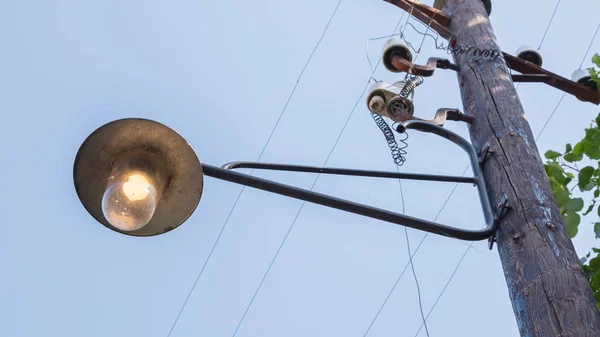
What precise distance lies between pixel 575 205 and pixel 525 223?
0.54 m

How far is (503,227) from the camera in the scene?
2844 mm

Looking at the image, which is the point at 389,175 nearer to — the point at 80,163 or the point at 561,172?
the point at 561,172

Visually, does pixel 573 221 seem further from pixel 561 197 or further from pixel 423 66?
pixel 423 66

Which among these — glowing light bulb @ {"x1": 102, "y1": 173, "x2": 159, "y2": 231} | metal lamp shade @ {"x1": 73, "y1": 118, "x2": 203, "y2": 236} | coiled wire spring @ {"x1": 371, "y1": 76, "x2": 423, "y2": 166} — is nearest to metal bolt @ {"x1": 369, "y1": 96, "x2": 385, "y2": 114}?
coiled wire spring @ {"x1": 371, "y1": 76, "x2": 423, "y2": 166}

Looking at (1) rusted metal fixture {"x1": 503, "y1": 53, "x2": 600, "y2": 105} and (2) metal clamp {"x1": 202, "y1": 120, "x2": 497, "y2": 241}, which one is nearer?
(2) metal clamp {"x1": 202, "y1": 120, "x2": 497, "y2": 241}

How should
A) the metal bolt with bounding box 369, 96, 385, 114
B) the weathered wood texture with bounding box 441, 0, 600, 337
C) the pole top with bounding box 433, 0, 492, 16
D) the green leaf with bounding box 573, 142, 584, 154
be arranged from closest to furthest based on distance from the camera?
the weathered wood texture with bounding box 441, 0, 600, 337
the green leaf with bounding box 573, 142, 584, 154
the metal bolt with bounding box 369, 96, 385, 114
the pole top with bounding box 433, 0, 492, 16

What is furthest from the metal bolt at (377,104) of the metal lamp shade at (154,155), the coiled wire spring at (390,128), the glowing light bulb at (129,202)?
the glowing light bulb at (129,202)

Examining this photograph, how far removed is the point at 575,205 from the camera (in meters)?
3.19

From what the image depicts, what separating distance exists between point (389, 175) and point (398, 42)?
1.65 metres

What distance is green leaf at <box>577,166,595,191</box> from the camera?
3.37 m

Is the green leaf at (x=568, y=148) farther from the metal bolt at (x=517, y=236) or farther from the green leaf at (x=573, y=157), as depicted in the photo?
the metal bolt at (x=517, y=236)

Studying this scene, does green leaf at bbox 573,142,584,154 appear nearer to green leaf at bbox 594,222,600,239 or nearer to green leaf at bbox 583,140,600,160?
green leaf at bbox 583,140,600,160

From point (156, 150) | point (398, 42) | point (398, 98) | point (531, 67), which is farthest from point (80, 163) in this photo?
point (531, 67)

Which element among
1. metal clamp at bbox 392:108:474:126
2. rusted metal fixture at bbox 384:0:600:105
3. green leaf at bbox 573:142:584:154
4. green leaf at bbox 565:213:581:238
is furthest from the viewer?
rusted metal fixture at bbox 384:0:600:105
